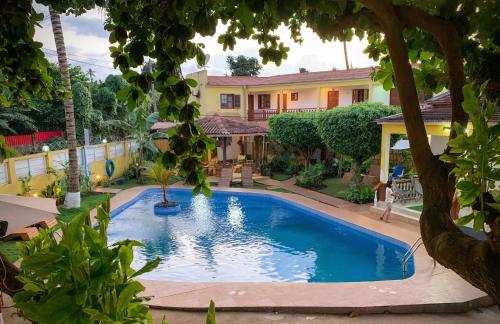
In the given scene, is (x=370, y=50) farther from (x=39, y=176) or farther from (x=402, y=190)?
(x=39, y=176)

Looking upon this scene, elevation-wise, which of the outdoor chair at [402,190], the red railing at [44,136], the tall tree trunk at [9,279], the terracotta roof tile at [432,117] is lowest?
the outdoor chair at [402,190]

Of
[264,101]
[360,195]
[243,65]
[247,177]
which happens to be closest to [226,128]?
[247,177]

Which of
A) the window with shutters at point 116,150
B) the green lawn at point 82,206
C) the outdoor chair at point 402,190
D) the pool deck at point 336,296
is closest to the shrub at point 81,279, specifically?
the pool deck at point 336,296

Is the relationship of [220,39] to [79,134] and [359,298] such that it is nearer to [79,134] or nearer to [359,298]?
[359,298]

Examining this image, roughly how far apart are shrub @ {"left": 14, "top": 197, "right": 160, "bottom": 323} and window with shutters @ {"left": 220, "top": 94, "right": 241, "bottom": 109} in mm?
28793

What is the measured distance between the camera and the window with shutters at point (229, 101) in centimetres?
2967

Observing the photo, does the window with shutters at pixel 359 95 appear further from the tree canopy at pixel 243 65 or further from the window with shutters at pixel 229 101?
the tree canopy at pixel 243 65

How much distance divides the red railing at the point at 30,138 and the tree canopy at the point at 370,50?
20.3 metres

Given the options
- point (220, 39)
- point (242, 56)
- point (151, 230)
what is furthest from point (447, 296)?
point (242, 56)

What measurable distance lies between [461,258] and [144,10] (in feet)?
7.29

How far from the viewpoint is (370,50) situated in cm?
333

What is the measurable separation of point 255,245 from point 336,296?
528 centimetres

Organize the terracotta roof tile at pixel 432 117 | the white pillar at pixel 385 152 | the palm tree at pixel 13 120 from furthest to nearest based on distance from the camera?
the palm tree at pixel 13 120
the white pillar at pixel 385 152
the terracotta roof tile at pixel 432 117

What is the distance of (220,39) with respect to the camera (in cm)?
341
